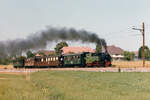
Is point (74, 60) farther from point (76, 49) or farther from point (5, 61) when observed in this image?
point (76, 49)

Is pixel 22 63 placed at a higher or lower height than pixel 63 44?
lower

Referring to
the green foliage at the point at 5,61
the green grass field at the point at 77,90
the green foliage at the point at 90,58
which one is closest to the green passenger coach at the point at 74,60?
the green foliage at the point at 90,58

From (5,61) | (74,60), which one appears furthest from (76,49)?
(74,60)

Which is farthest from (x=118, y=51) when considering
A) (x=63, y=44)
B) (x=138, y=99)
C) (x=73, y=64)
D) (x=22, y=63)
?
(x=138, y=99)

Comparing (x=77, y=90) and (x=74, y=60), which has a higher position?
(x=74, y=60)

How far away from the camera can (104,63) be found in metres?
44.3

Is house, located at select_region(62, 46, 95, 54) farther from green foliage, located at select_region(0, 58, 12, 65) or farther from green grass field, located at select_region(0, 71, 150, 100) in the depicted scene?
green grass field, located at select_region(0, 71, 150, 100)

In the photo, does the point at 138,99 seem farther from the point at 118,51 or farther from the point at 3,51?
the point at 118,51

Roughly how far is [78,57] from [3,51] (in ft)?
90.1

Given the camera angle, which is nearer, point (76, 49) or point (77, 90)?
point (77, 90)

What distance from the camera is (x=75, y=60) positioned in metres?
46.2

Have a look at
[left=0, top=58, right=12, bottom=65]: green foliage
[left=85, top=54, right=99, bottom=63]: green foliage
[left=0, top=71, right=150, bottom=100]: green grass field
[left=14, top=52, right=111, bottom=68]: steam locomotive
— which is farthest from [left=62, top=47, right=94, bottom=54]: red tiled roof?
[left=0, top=71, right=150, bottom=100]: green grass field

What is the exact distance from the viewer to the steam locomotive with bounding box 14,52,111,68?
142ft

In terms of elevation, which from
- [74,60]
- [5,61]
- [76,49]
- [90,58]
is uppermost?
[76,49]
